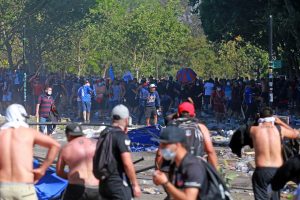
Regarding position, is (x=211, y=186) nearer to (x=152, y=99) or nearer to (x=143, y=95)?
(x=152, y=99)

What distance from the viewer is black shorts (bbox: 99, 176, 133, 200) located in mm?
9148

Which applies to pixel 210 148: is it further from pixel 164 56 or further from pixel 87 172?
pixel 164 56

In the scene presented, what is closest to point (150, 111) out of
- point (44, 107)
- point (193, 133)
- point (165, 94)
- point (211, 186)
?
point (44, 107)

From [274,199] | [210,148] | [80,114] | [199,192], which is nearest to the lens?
[199,192]

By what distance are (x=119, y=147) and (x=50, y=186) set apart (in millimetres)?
3662

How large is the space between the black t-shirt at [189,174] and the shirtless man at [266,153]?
4054mm

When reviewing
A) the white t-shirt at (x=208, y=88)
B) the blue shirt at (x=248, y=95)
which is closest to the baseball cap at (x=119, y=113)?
the blue shirt at (x=248, y=95)

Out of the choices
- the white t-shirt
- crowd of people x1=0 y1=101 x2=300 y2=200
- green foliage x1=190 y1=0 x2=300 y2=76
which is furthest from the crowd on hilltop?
crowd of people x1=0 y1=101 x2=300 y2=200

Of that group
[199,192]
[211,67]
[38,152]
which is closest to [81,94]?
[38,152]

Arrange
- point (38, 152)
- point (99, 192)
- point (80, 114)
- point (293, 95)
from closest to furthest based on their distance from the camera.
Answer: point (99, 192)
point (38, 152)
point (80, 114)
point (293, 95)

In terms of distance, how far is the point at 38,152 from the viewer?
69.7 feet

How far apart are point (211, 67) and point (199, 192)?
70.7m

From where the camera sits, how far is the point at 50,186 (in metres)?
12.5

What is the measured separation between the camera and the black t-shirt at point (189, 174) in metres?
6.94
